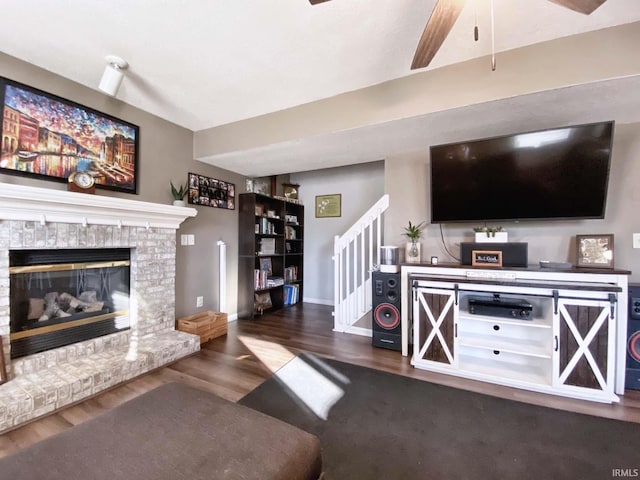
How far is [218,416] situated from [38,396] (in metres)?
1.56

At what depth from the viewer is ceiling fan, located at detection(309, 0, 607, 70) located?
4.05ft

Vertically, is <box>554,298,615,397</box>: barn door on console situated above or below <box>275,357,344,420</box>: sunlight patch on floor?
above

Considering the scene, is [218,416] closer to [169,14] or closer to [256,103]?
[169,14]

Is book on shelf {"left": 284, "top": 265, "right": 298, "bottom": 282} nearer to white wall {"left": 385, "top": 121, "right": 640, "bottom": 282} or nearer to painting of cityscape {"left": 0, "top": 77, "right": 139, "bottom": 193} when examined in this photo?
white wall {"left": 385, "top": 121, "right": 640, "bottom": 282}

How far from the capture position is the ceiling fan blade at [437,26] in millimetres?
1265

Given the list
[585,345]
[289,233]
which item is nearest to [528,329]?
[585,345]

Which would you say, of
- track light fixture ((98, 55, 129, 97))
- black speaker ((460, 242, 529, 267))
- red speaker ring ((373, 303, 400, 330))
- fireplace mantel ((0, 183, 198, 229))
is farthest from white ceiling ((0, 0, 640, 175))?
red speaker ring ((373, 303, 400, 330))

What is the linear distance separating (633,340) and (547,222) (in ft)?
3.50

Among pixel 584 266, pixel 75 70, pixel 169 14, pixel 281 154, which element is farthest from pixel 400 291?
pixel 75 70

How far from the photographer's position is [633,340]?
6.64 feet

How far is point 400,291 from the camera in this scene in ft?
9.18

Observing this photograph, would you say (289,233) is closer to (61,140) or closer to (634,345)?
(61,140)

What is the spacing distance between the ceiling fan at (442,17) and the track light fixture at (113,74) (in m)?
1.71

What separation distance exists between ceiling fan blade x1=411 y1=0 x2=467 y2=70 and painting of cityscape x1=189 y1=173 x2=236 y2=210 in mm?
2724
